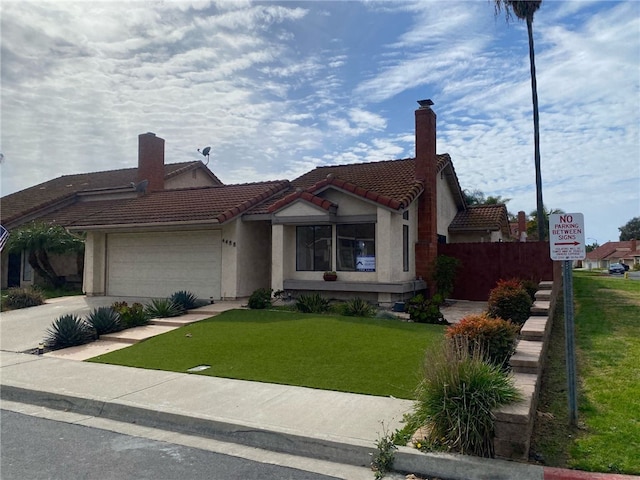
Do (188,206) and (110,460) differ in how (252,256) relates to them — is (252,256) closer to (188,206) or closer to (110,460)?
(188,206)

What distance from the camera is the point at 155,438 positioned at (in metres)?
6.09

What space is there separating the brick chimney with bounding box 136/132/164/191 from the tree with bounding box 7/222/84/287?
4.45m

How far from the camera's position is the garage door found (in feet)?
59.6

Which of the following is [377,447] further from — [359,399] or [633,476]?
[633,476]

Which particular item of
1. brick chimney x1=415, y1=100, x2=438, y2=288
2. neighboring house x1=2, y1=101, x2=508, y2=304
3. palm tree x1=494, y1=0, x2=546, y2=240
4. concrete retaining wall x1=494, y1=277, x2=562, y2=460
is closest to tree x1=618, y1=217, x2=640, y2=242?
palm tree x1=494, y1=0, x2=546, y2=240

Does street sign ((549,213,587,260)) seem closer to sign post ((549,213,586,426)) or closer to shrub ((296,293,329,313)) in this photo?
sign post ((549,213,586,426))

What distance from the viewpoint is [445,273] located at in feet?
56.2

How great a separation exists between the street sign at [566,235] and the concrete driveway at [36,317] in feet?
37.4

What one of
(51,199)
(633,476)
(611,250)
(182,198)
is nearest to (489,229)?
(182,198)

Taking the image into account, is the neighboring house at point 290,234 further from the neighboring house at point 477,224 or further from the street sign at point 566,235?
the street sign at point 566,235

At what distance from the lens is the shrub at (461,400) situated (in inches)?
197

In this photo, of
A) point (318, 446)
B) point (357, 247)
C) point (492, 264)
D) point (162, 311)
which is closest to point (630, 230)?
point (492, 264)

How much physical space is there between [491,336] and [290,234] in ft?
36.2

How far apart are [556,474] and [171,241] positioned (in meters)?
16.7
